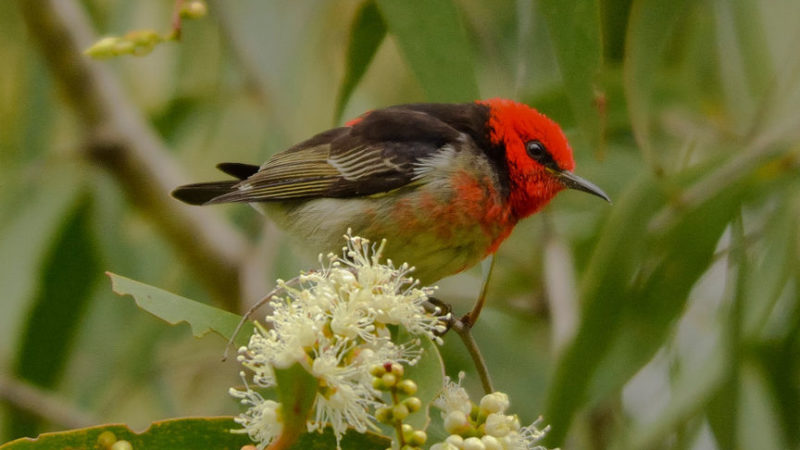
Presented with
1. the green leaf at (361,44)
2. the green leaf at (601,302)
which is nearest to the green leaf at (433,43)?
the green leaf at (361,44)

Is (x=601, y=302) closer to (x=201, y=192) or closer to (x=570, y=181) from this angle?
(x=570, y=181)

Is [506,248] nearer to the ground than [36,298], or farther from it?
farther from it

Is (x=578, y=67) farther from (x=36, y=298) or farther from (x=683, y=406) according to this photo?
(x=36, y=298)

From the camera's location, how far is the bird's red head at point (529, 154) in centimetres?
308

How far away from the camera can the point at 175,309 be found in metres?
1.96

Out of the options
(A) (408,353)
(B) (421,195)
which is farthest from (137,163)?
(A) (408,353)

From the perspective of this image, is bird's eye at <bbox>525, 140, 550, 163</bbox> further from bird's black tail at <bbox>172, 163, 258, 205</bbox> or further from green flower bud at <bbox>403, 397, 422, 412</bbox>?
green flower bud at <bbox>403, 397, 422, 412</bbox>

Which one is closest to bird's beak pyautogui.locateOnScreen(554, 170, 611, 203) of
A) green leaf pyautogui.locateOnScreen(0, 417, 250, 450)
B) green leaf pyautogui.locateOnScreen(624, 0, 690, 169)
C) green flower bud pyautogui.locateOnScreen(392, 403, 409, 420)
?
green leaf pyautogui.locateOnScreen(624, 0, 690, 169)

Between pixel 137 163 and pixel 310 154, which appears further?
pixel 137 163

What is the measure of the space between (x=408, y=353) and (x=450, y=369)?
1727mm

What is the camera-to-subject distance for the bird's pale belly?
289 cm

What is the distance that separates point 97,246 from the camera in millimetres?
4477

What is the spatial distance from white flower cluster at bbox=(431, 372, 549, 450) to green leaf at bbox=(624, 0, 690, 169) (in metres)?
0.94

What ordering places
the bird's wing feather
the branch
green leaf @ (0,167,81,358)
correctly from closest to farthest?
the bird's wing feather < green leaf @ (0,167,81,358) < the branch
